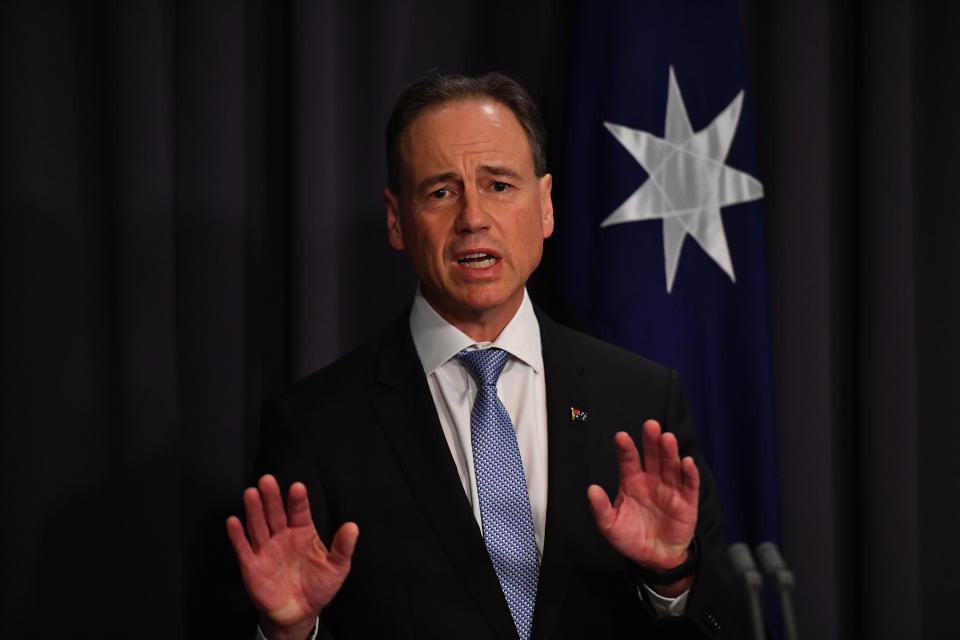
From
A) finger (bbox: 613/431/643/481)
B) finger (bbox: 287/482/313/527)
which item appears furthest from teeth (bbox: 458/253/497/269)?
finger (bbox: 287/482/313/527)

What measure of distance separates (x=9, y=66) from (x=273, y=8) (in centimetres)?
71

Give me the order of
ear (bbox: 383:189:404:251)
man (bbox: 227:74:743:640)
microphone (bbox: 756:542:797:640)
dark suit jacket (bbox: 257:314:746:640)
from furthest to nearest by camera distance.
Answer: ear (bbox: 383:189:404:251), dark suit jacket (bbox: 257:314:746:640), man (bbox: 227:74:743:640), microphone (bbox: 756:542:797:640)

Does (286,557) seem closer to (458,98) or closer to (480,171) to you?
(480,171)

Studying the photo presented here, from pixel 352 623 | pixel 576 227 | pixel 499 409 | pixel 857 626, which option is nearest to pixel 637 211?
pixel 576 227

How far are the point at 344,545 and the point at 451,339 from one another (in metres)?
0.55

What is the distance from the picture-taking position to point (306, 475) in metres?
1.84

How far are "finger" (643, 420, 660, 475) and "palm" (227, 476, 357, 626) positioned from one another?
511 mm

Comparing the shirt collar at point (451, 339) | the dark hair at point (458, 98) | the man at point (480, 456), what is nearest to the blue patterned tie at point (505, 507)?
the man at point (480, 456)

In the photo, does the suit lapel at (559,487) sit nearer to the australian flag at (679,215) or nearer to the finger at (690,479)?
the finger at (690,479)

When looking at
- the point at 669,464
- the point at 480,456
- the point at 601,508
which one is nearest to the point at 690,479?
the point at 669,464

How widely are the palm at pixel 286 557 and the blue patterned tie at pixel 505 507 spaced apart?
1.12ft

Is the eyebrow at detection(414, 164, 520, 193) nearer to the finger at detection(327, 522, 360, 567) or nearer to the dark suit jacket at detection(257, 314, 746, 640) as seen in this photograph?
the dark suit jacket at detection(257, 314, 746, 640)

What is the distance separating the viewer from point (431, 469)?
1.81m

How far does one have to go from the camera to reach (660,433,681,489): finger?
1.57m
